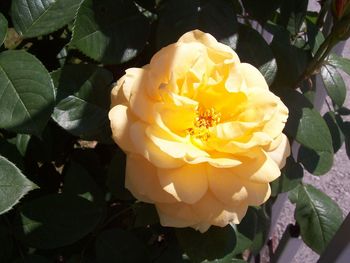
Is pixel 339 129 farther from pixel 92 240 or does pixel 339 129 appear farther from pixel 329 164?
pixel 92 240

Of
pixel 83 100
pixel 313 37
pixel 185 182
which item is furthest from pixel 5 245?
pixel 313 37

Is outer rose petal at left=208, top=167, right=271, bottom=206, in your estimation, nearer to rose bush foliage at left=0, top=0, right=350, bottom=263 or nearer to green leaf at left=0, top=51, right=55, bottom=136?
rose bush foliage at left=0, top=0, right=350, bottom=263

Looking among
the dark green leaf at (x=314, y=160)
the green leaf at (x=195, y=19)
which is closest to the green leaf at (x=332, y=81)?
the dark green leaf at (x=314, y=160)

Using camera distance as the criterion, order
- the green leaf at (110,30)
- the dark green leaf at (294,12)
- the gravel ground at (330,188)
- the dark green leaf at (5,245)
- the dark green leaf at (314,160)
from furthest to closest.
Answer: the gravel ground at (330,188) → the dark green leaf at (314,160) → the dark green leaf at (294,12) → the dark green leaf at (5,245) → the green leaf at (110,30)

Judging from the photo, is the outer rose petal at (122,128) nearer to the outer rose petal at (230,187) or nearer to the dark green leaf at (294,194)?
the outer rose petal at (230,187)

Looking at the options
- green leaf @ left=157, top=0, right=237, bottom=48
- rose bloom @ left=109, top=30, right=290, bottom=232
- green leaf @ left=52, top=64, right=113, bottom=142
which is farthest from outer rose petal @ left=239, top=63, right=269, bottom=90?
green leaf @ left=52, top=64, right=113, bottom=142

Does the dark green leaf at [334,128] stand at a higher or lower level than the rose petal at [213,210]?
lower
